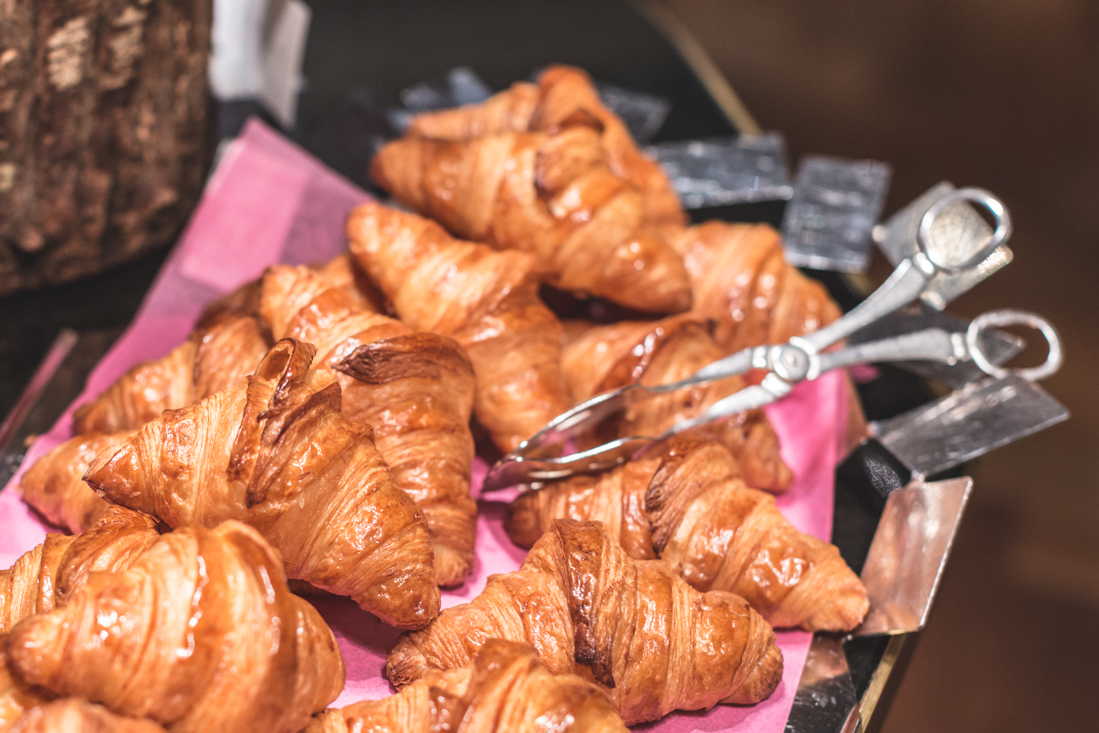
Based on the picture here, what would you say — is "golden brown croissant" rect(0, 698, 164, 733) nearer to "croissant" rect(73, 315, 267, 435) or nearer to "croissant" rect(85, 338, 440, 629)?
"croissant" rect(85, 338, 440, 629)

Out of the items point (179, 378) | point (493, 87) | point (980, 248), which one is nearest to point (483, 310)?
point (179, 378)

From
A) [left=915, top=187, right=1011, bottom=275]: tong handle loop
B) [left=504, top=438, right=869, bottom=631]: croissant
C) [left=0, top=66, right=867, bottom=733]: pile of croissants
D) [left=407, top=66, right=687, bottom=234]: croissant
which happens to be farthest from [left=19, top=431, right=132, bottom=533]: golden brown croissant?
[left=915, top=187, right=1011, bottom=275]: tong handle loop

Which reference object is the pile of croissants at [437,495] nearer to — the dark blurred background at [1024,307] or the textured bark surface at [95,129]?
the textured bark surface at [95,129]

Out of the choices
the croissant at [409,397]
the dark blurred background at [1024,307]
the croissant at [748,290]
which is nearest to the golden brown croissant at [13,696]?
the croissant at [409,397]

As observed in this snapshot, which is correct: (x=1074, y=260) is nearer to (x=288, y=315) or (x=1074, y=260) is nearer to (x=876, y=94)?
(x=876, y=94)

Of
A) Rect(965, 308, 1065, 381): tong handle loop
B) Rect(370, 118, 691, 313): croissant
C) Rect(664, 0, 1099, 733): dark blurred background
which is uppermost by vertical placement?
Rect(370, 118, 691, 313): croissant

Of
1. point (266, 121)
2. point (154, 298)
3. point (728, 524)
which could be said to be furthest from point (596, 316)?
point (266, 121)

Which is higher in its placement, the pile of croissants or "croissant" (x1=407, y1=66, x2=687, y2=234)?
"croissant" (x1=407, y1=66, x2=687, y2=234)
